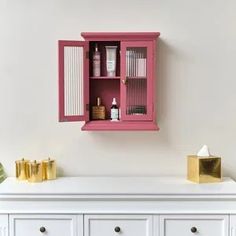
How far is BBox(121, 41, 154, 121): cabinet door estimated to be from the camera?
2531 millimetres

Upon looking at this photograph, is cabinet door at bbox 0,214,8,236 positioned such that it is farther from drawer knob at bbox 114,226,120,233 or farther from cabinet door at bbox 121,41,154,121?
cabinet door at bbox 121,41,154,121

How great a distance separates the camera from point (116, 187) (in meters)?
2.41

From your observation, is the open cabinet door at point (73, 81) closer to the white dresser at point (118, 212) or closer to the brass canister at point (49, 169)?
the brass canister at point (49, 169)

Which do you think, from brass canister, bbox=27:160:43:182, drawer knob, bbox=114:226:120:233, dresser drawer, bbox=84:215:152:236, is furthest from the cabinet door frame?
drawer knob, bbox=114:226:120:233

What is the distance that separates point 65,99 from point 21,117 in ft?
1.30

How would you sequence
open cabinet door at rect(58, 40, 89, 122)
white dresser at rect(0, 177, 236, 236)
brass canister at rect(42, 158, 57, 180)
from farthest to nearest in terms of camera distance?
brass canister at rect(42, 158, 57, 180), open cabinet door at rect(58, 40, 89, 122), white dresser at rect(0, 177, 236, 236)

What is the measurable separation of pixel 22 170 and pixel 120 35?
104cm

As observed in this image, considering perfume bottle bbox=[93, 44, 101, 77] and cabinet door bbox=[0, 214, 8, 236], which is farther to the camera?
perfume bottle bbox=[93, 44, 101, 77]

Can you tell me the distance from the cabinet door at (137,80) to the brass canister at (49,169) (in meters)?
0.54

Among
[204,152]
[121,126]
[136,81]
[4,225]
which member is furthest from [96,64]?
[4,225]

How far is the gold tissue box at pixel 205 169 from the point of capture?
8.22 ft

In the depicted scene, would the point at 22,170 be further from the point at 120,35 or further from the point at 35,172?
the point at 120,35

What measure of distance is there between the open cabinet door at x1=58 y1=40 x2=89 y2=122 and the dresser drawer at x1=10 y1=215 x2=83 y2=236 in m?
0.58

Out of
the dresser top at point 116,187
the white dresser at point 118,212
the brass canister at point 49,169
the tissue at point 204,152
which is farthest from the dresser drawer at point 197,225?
the brass canister at point 49,169
